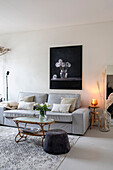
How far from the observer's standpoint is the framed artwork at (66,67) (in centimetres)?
521

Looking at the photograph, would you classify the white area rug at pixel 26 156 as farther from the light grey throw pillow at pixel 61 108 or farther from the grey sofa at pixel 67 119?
the light grey throw pillow at pixel 61 108

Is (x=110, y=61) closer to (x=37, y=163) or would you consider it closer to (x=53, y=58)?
(x=53, y=58)

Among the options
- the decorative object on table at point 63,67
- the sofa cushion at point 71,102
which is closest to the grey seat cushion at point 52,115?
the sofa cushion at point 71,102

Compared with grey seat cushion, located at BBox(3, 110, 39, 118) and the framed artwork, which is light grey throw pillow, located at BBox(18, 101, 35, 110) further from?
the framed artwork

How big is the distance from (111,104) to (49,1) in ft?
9.90

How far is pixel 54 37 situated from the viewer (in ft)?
17.9

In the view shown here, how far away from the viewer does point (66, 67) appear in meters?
5.34

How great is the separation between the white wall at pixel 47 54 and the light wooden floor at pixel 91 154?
4.63 ft

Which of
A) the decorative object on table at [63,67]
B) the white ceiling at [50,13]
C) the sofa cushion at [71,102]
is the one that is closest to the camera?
the white ceiling at [50,13]

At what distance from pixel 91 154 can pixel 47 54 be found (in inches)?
133

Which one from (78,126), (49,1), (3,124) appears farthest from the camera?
(3,124)

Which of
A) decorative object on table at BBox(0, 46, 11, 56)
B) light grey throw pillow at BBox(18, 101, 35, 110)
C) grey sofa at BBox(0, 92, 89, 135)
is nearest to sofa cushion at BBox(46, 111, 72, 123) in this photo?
grey sofa at BBox(0, 92, 89, 135)

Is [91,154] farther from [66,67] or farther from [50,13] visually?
[50,13]

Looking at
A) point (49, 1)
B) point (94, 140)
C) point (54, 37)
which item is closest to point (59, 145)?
point (94, 140)
